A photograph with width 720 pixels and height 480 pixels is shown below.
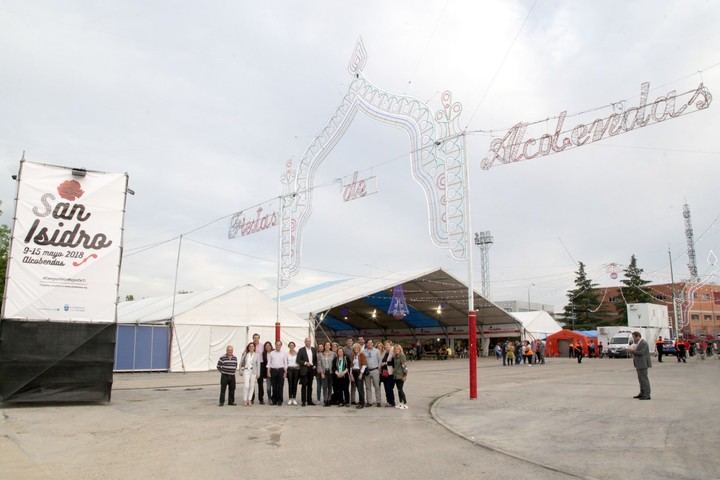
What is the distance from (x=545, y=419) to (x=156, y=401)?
837 centimetres

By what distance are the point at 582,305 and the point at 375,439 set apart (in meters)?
68.7

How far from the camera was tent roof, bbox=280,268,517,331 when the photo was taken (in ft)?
102

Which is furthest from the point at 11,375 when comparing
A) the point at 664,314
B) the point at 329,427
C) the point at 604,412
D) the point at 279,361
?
the point at 664,314

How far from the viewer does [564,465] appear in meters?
6.21

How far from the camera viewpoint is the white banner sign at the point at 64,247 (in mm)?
11383

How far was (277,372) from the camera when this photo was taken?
1252cm

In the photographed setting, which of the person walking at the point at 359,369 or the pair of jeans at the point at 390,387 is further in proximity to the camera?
the person walking at the point at 359,369

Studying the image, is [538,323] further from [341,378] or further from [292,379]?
[292,379]

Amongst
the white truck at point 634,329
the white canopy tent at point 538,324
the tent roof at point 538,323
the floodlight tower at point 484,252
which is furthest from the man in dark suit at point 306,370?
the floodlight tower at point 484,252

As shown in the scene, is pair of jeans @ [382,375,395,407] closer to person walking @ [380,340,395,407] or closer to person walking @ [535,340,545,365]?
person walking @ [380,340,395,407]

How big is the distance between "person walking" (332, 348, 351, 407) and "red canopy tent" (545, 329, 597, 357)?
3185cm

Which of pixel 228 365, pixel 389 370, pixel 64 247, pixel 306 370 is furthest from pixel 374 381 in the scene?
pixel 64 247

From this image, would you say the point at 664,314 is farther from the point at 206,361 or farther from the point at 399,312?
the point at 206,361

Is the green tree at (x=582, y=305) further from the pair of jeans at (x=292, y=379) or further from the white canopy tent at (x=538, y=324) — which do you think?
the pair of jeans at (x=292, y=379)
